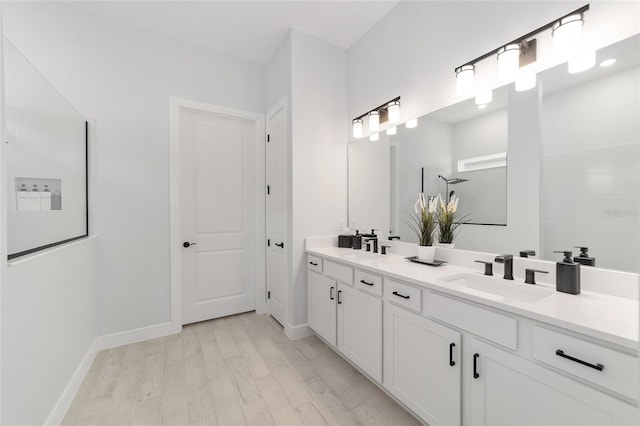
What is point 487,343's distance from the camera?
1134 millimetres

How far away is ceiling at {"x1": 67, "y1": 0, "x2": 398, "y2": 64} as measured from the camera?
88.6 inches

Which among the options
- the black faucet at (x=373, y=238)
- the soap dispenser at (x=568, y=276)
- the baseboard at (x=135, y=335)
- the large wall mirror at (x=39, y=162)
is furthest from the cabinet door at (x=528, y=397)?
the baseboard at (x=135, y=335)

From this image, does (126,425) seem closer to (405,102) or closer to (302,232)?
(302,232)

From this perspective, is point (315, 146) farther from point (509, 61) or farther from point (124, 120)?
point (124, 120)

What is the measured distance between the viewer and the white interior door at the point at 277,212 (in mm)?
2697

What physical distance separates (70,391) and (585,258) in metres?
3.04

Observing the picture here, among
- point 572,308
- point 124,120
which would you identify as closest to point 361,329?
point 572,308

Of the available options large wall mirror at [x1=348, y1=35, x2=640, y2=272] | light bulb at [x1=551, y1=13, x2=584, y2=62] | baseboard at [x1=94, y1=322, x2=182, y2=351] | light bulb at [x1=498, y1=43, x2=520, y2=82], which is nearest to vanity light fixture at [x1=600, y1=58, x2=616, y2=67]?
large wall mirror at [x1=348, y1=35, x2=640, y2=272]

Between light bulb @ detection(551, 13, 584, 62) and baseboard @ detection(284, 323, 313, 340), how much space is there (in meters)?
2.66

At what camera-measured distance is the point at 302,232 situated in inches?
101

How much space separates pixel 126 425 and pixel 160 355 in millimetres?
786

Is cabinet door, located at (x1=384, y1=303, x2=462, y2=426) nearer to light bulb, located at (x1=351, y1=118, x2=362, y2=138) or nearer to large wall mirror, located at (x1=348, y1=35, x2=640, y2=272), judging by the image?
A: large wall mirror, located at (x1=348, y1=35, x2=640, y2=272)

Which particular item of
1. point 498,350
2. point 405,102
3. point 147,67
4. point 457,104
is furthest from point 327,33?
point 498,350

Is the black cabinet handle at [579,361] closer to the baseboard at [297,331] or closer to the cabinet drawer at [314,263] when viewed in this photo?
the cabinet drawer at [314,263]
